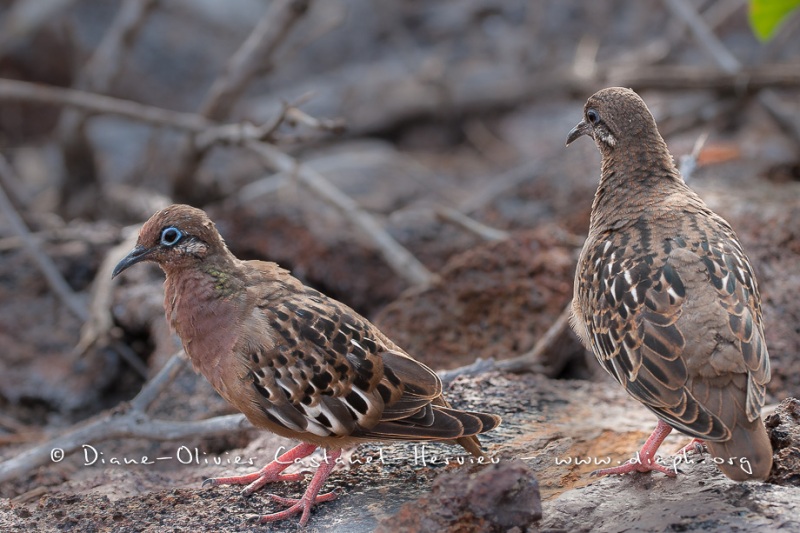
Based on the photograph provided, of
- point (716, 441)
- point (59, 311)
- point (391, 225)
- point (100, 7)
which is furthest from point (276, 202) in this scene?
point (100, 7)

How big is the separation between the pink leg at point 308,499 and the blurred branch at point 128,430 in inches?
32.0

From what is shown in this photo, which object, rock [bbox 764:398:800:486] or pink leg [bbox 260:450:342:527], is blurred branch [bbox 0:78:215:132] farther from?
rock [bbox 764:398:800:486]

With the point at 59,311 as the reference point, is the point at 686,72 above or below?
above

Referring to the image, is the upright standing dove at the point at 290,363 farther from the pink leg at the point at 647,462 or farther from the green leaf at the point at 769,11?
the green leaf at the point at 769,11

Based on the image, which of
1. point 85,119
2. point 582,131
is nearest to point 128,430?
point 582,131

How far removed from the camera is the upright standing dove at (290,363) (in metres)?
4.57

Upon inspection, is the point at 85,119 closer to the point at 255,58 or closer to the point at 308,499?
the point at 255,58

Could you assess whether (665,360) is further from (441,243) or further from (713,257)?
(441,243)

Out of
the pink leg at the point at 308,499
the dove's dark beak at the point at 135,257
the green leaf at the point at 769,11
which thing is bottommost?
the pink leg at the point at 308,499

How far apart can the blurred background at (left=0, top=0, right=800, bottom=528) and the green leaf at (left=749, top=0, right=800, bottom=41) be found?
513mm

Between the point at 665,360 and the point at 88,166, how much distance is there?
7.89 meters

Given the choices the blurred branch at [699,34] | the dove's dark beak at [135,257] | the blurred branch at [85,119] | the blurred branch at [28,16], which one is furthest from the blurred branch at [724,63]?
the blurred branch at [28,16]

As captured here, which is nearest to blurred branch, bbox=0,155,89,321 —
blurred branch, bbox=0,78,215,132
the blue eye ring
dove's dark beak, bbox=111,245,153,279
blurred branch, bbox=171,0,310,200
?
blurred branch, bbox=0,78,215,132

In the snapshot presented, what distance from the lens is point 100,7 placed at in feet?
50.8
